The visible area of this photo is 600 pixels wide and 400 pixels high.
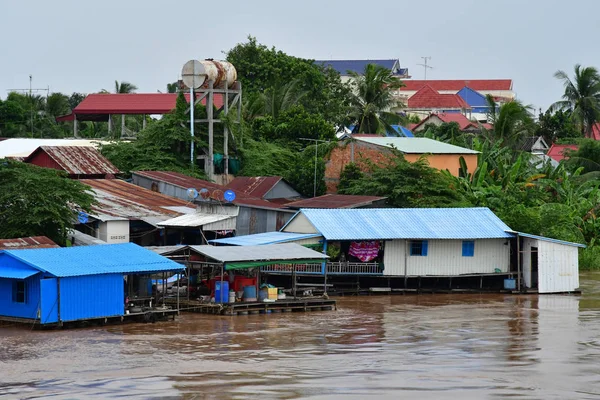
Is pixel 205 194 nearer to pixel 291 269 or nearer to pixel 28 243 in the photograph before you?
pixel 291 269

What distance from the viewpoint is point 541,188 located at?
144 ft

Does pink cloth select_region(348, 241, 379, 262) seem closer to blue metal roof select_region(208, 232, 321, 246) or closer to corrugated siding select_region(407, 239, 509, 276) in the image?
corrugated siding select_region(407, 239, 509, 276)

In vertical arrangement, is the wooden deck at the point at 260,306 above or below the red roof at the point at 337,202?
below

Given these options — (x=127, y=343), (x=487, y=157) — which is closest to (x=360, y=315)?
(x=127, y=343)

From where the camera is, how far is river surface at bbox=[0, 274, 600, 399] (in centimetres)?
1891

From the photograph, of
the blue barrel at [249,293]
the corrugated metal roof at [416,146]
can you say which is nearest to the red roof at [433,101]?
the corrugated metal roof at [416,146]

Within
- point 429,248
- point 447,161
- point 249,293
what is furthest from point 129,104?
point 249,293

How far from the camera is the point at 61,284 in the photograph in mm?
25000

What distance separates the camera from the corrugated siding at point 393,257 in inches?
1334

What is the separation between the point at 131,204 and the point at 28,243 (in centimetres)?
811

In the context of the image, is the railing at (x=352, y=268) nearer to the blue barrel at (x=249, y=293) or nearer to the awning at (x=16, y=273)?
the blue barrel at (x=249, y=293)

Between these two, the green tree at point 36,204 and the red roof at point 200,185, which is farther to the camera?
the red roof at point 200,185

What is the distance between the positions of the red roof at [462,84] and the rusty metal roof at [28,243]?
95701 millimetres

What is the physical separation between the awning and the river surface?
1335 millimetres
